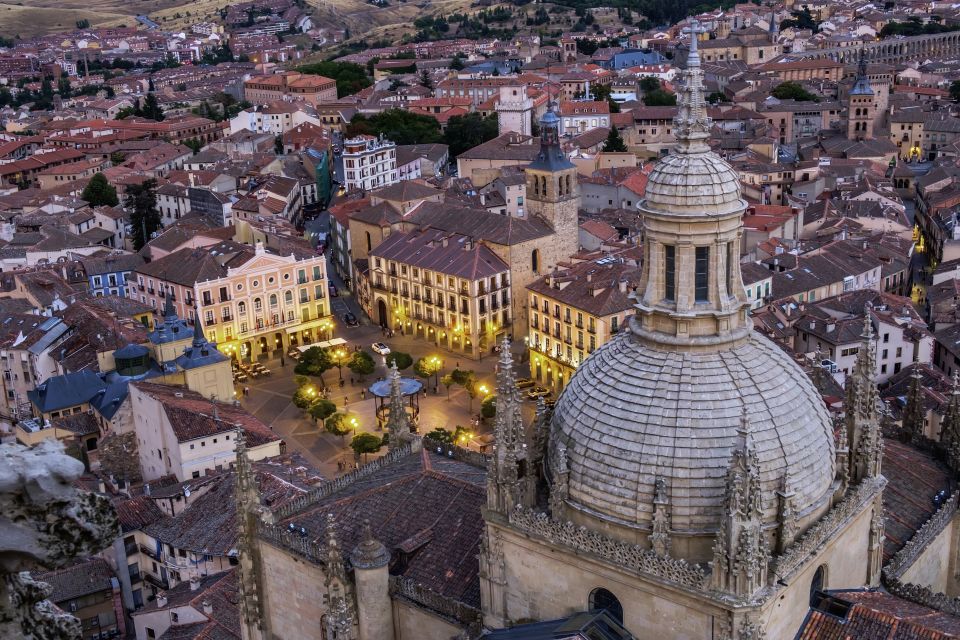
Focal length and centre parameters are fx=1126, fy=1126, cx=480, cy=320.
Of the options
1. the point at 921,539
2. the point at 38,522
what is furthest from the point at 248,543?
the point at 38,522

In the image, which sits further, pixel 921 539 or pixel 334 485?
pixel 334 485

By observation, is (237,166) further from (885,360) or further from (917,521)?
(917,521)

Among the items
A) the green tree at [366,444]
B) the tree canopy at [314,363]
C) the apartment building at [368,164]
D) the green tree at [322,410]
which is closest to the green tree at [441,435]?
the green tree at [366,444]

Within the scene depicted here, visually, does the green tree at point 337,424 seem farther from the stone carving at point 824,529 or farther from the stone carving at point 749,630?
the stone carving at point 749,630

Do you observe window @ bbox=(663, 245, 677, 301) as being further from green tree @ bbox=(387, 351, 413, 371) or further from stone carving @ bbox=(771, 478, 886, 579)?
green tree @ bbox=(387, 351, 413, 371)

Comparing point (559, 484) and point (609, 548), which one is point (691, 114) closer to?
point (559, 484)
